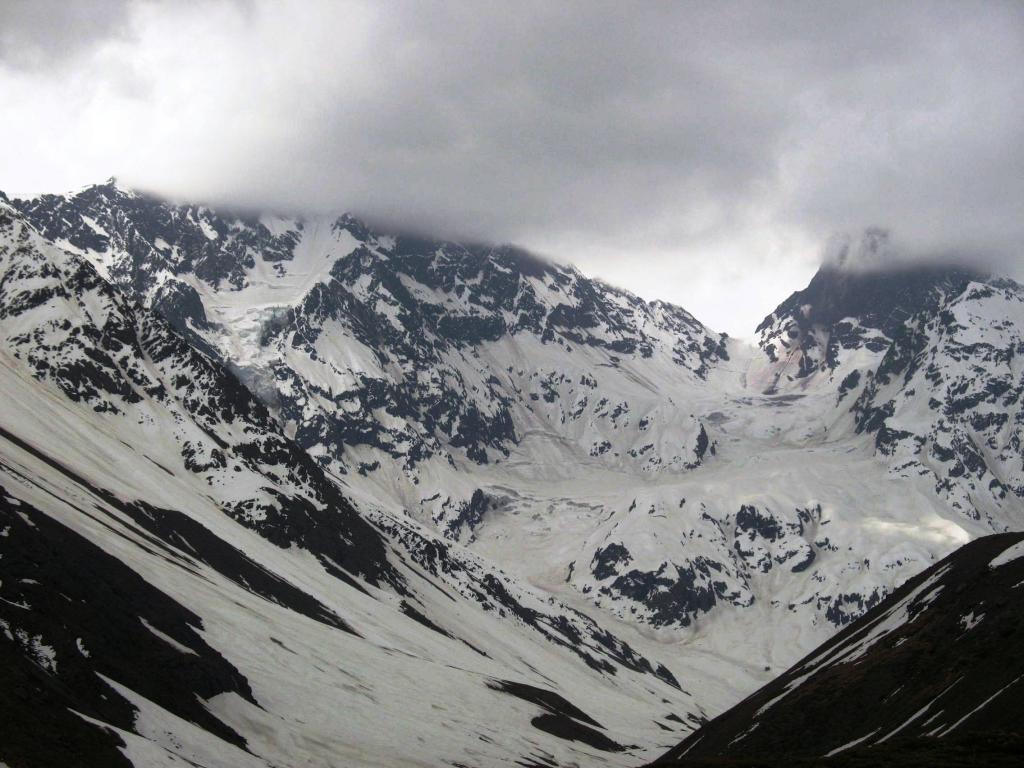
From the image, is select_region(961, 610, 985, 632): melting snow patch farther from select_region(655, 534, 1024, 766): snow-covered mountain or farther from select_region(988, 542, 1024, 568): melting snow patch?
select_region(988, 542, 1024, 568): melting snow patch

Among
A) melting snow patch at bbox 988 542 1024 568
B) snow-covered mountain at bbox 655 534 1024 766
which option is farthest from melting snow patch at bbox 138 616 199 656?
melting snow patch at bbox 988 542 1024 568

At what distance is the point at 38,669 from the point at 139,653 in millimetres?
21813

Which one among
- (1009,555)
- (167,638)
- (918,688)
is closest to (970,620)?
(918,688)

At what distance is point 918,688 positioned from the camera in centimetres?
9019

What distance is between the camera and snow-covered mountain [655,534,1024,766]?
69000 mm

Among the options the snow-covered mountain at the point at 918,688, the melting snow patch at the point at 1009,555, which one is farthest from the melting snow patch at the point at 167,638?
the melting snow patch at the point at 1009,555

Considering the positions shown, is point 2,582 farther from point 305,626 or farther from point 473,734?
point 305,626

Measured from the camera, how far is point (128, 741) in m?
76.3

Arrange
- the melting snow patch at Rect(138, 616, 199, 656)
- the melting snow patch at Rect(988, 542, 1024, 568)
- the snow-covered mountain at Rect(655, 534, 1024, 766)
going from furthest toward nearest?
1. the melting snow patch at Rect(138, 616, 199, 656)
2. the melting snow patch at Rect(988, 542, 1024, 568)
3. the snow-covered mountain at Rect(655, 534, 1024, 766)

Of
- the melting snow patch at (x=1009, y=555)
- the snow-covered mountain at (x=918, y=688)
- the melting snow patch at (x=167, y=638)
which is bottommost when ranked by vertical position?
the melting snow patch at (x=167, y=638)

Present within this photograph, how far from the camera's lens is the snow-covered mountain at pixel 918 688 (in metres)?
69.0

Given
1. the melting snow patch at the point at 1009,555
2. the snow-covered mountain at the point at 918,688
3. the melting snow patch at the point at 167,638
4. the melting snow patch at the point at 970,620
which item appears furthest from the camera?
the melting snow patch at the point at 167,638

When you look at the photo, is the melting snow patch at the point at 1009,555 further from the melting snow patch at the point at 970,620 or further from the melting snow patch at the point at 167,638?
the melting snow patch at the point at 167,638

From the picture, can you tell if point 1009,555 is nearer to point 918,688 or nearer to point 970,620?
point 970,620
